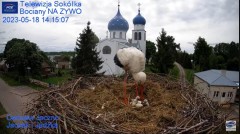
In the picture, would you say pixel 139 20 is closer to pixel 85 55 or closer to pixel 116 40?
pixel 116 40

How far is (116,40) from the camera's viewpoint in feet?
38.3

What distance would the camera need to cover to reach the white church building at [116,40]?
1105 cm

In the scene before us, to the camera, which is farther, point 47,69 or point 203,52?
point 47,69

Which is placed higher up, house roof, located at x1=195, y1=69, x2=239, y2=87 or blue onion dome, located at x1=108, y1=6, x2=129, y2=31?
blue onion dome, located at x1=108, y1=6, x2=129, y2=31

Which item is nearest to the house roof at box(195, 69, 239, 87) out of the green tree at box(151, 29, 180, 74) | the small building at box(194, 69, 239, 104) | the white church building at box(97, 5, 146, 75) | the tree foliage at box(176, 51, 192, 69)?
the small building at box(194, 69, 239, 104)

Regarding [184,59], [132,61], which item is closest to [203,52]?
[184,59]

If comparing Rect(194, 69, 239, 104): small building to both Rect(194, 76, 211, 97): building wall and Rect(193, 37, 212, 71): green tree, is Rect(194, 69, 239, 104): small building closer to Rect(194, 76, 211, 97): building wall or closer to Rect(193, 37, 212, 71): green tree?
Rect(194, 76, 211, 97): building wall

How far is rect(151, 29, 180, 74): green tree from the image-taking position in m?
8.66

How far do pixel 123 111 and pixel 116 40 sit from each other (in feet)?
32.7

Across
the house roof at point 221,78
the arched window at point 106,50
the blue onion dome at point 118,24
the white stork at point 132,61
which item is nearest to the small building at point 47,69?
the arched window at point 106,50

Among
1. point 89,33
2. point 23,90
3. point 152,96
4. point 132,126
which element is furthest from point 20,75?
point 132,126

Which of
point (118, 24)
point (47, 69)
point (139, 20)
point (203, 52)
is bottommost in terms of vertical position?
point (47, 69)

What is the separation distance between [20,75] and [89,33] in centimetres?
261

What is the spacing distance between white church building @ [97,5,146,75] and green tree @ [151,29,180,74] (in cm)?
137
